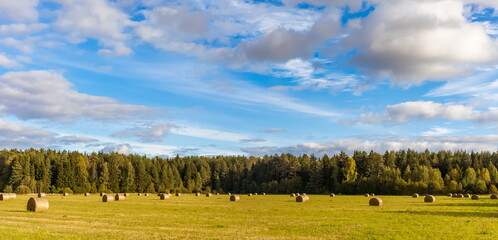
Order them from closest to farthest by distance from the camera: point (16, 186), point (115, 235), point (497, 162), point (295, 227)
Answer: point (115, 235), point (295, 227), point (16, 186), point (497, 162)

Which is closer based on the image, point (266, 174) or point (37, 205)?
point (37, 205)

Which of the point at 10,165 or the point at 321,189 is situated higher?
the point at 10,165

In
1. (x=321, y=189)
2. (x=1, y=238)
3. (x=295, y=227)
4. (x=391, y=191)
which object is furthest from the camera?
(x=321, y=189)

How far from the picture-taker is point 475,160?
14962 centimetres

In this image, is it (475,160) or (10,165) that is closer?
(10,165)

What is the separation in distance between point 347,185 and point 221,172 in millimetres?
65320

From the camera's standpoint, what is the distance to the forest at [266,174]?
12556 cm

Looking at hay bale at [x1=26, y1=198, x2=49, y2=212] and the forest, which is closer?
hay bale at [x1=26, y1=198, x2=49, y2=212]

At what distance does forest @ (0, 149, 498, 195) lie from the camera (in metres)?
126

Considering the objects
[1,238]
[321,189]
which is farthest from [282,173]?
[1,238]

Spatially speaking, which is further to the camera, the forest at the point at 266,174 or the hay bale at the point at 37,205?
the forest at the point at 266,174

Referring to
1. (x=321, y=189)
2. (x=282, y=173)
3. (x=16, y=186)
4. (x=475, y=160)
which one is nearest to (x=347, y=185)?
(x=321, y=189)

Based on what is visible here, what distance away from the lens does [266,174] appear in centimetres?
16925

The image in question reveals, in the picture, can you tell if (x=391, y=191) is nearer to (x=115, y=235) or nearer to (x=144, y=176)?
(x=144, y=176)
